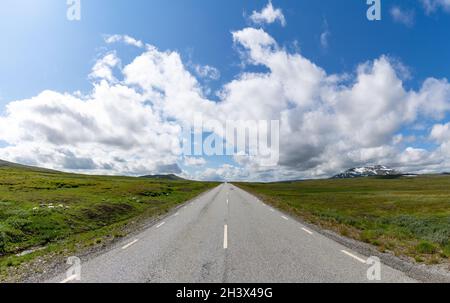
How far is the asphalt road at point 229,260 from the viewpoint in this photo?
7453mm

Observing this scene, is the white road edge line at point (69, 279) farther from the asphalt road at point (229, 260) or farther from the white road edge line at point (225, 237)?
the white road edge line at point (225, 237)

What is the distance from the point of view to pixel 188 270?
8.02 metres

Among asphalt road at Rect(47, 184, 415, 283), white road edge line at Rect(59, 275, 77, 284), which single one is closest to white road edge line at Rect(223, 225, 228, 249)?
asphalt road at Rect(47, 184, 415, 283)

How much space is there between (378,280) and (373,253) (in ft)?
11.9

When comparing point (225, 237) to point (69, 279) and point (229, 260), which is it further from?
point (69, 279)

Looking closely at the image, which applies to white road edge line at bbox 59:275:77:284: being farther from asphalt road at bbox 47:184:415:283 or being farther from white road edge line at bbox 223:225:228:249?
white road edge line at bbox 223:225:228:249

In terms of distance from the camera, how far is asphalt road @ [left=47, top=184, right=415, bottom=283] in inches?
293

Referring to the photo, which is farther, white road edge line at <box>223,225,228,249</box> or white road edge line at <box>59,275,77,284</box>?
white road edge line at <box>223,225,228,249</box>

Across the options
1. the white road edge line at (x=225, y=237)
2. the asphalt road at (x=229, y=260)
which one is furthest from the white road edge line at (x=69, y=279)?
the white road edge line at (x=225, y=237)

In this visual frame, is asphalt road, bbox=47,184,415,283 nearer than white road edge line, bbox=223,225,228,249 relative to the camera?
Yes

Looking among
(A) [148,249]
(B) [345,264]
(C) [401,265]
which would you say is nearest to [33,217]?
(A) [148,249]

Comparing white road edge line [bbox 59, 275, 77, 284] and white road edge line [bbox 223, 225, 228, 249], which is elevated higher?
white road edge line [bbox 59, 275, 77, 284]

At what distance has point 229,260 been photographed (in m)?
9.08
